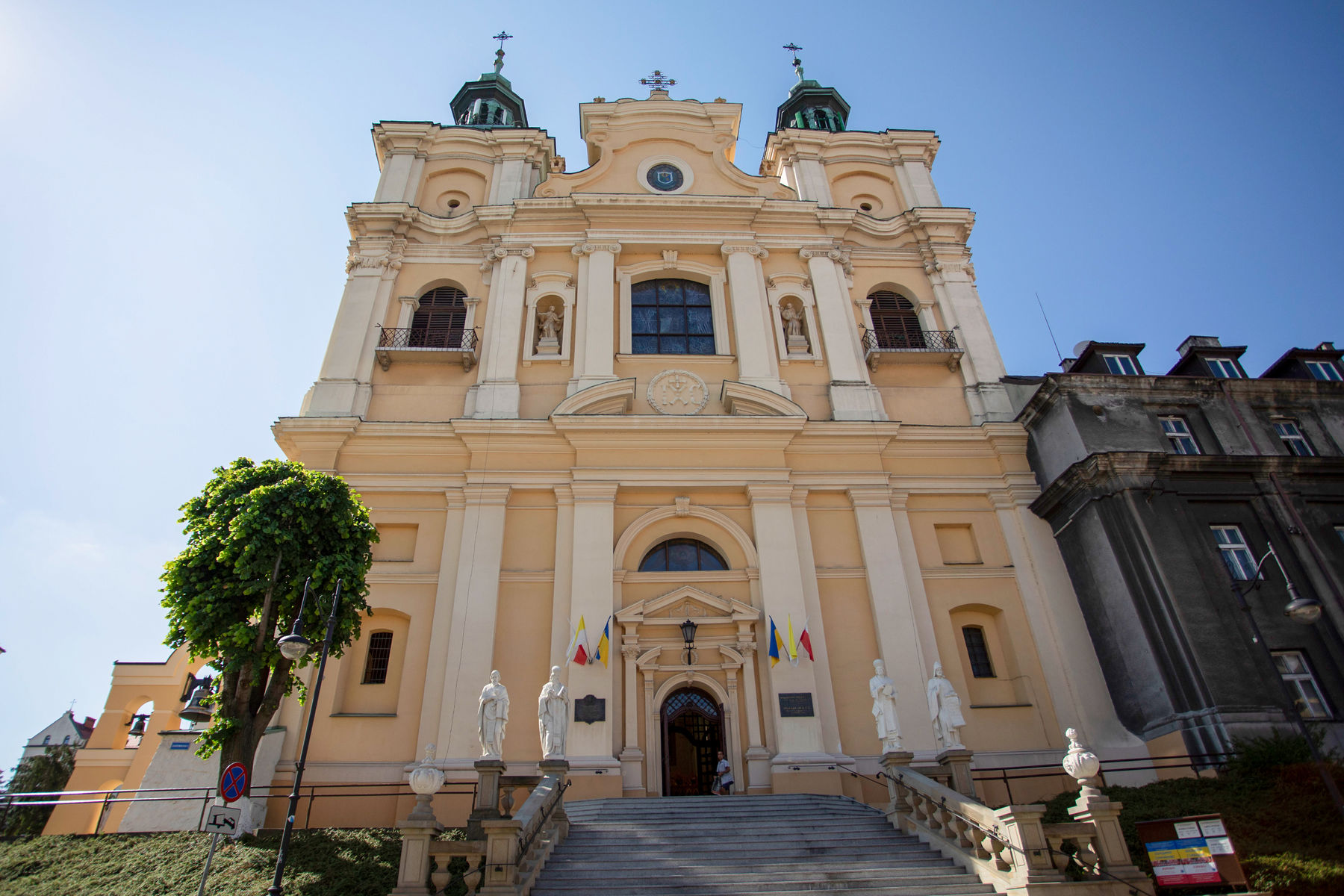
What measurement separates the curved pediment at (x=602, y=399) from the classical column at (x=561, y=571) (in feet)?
6.53

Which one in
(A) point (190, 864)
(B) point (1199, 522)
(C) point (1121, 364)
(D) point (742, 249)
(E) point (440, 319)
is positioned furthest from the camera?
(D) point (742, 249)

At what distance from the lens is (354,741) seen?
16.2 m

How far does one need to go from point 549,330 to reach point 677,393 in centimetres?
424

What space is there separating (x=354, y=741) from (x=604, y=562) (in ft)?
20.1

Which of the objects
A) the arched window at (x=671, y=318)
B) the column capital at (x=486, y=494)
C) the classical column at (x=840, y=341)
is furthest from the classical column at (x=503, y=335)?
the classical column at (x=840, y=341)

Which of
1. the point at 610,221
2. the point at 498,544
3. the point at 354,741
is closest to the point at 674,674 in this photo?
the point at 498,544

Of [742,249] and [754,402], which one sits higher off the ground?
[742,249]

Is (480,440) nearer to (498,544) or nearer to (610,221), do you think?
(498,544)

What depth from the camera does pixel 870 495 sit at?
19688 millimetres

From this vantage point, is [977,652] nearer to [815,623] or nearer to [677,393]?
[815,623]

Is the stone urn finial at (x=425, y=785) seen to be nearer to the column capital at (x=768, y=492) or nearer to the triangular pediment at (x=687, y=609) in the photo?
the triangular pediment at (x=687, y=609)

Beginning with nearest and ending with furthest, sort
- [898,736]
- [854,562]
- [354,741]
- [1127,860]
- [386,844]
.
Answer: [1127,860] < [386,844] < [898,736] < [354,741] < [854,562]

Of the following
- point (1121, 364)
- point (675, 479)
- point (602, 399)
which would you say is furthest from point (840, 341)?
point (1121, 364)

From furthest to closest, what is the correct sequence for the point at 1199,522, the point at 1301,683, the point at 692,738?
the point at 692,738
the point at 1199,522
the point at 1301,683
